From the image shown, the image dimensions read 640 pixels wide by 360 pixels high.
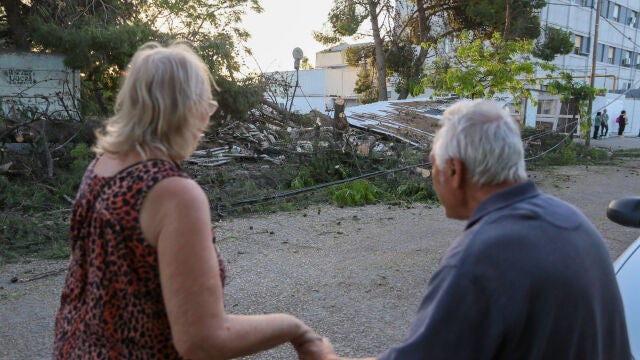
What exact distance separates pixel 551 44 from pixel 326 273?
87.0ft

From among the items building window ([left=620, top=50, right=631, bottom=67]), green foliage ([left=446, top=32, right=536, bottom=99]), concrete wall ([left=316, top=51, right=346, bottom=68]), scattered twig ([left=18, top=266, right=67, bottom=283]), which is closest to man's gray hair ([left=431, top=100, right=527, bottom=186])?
scattered twig ([left=18, top=266, right=67, bottom=283])

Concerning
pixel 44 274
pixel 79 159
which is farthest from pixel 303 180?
pixel 44 274

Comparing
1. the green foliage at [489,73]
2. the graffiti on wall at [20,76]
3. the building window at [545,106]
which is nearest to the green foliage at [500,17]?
the building window at [545,106]

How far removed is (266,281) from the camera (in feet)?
19.1

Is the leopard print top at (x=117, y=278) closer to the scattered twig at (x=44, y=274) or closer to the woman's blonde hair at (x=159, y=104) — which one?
the woman's blonde hair at (x=159, y=104)

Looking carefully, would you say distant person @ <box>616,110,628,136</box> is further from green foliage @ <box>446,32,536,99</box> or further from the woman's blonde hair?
the woman's blonde hair

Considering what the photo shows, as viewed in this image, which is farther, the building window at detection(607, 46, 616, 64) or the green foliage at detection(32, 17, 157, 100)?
the building window at detection(607, 46, 616, 64)

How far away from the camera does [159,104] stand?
1.48 meters

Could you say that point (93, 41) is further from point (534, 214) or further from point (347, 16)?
point (347, 16)

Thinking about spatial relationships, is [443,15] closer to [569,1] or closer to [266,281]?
[569,1]

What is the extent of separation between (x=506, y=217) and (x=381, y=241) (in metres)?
6.10

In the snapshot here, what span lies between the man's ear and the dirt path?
2.89 meters

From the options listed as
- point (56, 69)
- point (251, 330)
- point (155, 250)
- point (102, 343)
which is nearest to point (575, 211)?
point (251, 330)

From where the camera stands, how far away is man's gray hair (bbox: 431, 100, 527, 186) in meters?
1.50
